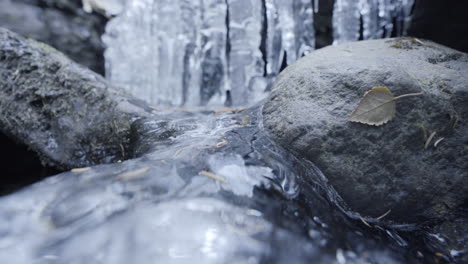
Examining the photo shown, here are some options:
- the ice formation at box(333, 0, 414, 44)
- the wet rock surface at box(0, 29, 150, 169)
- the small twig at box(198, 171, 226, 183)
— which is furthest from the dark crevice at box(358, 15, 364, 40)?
the small twig at box(198, 171, 226, 183)

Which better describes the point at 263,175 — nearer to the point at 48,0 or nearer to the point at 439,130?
the point at 439,130

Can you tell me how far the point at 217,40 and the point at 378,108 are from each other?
12.9 ft

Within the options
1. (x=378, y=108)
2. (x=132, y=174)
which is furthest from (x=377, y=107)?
(x=132, y=174)

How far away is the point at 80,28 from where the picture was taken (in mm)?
4863

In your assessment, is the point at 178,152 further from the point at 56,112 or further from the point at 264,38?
the point at 264,38

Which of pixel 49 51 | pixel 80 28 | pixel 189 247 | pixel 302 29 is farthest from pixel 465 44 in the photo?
pixel 80 28

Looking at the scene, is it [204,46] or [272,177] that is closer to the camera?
[272,177]

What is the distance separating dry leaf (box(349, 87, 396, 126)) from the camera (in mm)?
1533

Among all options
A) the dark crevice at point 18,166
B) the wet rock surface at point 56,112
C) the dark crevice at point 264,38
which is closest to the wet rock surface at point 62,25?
the wet rock surface at point 56,112

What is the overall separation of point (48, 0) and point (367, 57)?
5.02m

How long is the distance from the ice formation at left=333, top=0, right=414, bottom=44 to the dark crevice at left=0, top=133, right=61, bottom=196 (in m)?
4.74

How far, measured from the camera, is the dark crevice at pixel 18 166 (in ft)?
7.42

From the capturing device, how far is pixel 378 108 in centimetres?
154

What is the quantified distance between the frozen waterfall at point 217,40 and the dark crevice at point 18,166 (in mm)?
2854
